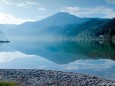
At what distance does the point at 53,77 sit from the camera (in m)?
25.9

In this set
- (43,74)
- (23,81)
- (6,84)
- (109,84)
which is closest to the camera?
(6,84)

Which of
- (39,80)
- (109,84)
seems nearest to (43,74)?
(39,80)

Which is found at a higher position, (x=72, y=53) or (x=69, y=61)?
(x=72, y=53)

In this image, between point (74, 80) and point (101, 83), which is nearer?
point (101, 83)

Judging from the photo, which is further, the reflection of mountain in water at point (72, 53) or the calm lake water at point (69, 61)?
the reflection of mountain in water at point (72, 53)

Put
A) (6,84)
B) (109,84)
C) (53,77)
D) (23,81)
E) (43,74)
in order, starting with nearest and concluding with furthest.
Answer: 1. (6,84)
2. (109,84)
3. (23,81)
4. (53,77)
5. (43,74)

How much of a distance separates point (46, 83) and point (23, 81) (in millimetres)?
2287

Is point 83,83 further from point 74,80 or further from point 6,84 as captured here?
point 6,84

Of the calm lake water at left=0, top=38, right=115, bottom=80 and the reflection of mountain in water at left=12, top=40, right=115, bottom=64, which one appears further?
the reflection of mountain in water at left=12, top=40, right=115, bottom=64

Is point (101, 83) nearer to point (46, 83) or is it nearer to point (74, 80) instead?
point (74, 80)

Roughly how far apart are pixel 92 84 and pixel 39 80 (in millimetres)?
4865

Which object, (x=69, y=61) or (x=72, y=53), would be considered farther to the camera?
(x=72, y=53)

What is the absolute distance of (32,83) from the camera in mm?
22891

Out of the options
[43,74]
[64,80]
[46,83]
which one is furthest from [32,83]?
[43,74]
